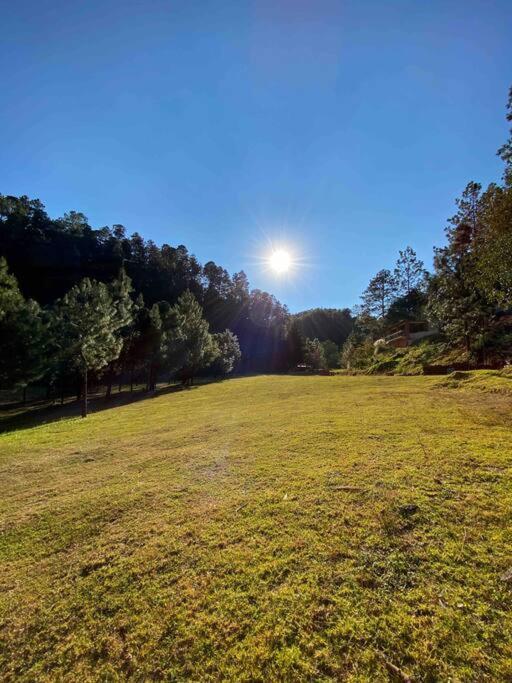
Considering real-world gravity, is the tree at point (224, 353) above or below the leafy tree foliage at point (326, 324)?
below

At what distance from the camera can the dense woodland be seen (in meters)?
15.9

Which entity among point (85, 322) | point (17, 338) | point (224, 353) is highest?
point (85, 322)

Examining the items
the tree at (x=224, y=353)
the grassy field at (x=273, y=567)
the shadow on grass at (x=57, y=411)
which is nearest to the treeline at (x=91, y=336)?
the shadow on grass at (x=57, y=411)

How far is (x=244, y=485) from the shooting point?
15.9ft

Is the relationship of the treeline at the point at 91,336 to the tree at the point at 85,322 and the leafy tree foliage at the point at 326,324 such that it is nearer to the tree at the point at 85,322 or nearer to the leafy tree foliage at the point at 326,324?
the tree at the point at 85,322

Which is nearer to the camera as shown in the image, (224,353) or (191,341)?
(191,341)

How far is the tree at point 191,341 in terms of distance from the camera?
29484 millimetres

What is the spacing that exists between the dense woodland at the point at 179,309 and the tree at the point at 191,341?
0.44 feet

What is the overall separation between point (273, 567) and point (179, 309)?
103 ft

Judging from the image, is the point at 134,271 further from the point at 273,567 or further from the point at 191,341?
the point at 273,567

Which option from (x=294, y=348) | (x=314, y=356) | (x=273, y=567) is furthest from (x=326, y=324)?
(x=273, y=567)

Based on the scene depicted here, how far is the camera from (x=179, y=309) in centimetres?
3247

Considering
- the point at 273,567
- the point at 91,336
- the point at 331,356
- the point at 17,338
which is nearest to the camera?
the point at 273,567

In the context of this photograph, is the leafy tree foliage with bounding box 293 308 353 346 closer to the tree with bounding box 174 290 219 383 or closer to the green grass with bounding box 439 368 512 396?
the tree with bounding box 174 290 219 383
